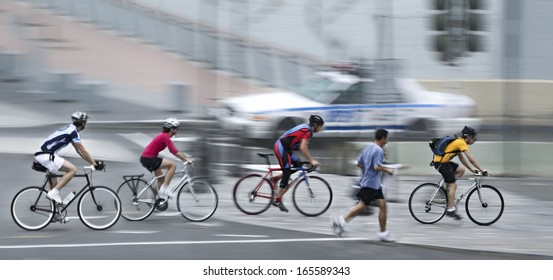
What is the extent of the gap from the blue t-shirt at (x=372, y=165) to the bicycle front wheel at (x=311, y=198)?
208 cm

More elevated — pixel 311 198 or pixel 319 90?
pixel 319 90

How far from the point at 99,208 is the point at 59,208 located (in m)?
0.50

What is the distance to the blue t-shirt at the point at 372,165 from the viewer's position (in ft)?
39.2

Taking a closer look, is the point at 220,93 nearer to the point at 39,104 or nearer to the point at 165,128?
the point at 165,128

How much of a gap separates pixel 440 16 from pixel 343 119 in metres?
2.72

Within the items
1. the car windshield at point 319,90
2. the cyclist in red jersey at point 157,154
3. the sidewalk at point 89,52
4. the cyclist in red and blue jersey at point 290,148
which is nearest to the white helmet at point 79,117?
the cyclist in red jersey at point 157,154

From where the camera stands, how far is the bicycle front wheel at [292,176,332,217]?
14.1 metres

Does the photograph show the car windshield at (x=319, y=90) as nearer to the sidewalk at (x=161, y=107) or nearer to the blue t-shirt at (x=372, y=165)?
the sidewalk at (x=161, y=107)

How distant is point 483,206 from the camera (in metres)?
13.7

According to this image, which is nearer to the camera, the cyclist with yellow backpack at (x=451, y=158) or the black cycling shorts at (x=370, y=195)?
the black cycling shorts at (x=370, y=195)

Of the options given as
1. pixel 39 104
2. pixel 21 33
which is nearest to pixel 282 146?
pixel 39 104

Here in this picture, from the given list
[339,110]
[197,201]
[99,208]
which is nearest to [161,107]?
[339,110]

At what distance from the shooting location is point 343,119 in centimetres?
1883

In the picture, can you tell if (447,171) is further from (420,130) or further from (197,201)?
(420,130)
